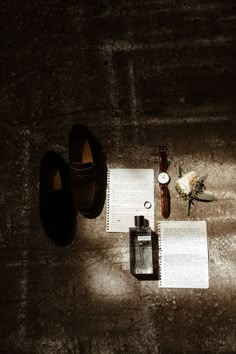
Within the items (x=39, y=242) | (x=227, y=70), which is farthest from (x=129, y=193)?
(x=227, y=70)

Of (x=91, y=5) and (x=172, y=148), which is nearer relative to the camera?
(x=172, y=148)

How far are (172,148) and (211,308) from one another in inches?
38.5

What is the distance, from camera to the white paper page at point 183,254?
2287 mm

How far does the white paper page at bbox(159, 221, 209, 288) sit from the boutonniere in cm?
14

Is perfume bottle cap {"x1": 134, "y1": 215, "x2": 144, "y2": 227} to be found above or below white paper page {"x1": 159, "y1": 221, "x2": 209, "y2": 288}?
above

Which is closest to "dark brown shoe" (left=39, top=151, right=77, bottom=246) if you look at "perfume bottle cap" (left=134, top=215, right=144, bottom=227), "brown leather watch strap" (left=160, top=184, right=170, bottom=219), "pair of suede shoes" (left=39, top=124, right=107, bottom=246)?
"pair of suede shoes" (left=39, top=124, right=107, bottom=246)

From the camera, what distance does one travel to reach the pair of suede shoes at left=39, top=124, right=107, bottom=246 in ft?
7.71

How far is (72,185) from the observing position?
242 cm

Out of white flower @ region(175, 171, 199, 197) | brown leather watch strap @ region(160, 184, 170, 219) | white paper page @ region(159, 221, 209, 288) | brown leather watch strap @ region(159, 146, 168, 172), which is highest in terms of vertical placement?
brown leather watch strap @ region(159, 146, 168, 172)

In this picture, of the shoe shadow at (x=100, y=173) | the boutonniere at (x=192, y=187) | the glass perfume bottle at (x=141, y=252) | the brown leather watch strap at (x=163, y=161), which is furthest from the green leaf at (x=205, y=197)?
the shoe shadow at (x=100, y=173)

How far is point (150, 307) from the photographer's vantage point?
227 centimetres

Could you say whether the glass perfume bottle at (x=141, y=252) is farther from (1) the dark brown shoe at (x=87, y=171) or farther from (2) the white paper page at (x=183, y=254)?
(1) the dark brown shoe at (x=87, y=171)

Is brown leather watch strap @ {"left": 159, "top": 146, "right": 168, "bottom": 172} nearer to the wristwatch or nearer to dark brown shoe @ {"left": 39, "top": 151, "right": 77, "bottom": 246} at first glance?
the wristwatch

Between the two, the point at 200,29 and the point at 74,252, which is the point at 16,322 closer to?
the point at 74,252
